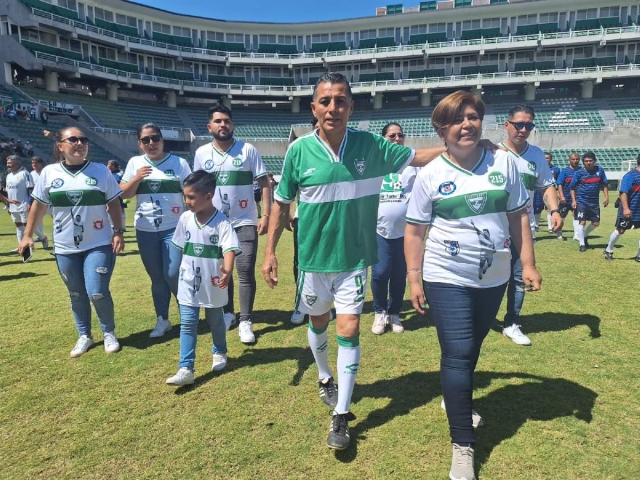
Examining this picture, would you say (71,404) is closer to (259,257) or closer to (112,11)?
(259,257)

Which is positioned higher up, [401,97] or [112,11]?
[112,11]

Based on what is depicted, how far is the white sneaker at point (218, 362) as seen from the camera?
155 inches

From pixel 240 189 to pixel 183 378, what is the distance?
2217mm

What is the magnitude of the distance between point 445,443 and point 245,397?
1654 mm

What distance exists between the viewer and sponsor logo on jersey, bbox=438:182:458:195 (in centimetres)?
262

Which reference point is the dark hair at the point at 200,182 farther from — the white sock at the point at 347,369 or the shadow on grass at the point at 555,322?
the shadow on grass at the point at 555,322

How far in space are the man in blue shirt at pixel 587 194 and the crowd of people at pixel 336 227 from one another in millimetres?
6346

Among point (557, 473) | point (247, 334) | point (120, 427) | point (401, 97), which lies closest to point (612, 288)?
point (557, 473)

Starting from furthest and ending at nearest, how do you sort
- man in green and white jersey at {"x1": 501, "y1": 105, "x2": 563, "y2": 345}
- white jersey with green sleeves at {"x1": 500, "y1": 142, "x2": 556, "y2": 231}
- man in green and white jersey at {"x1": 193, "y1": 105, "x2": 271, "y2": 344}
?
man in green and white jersey at {"x1": 193, "y1": 105, "x2": 271, "y2": 344}, white jersey with green sleeves at {"x1": 500, "y1": 142, "x2": 556, "y2": 231}, man in green and white jersey at {"x1": 501, "y1": 105, "x2": 563, "y2": 345}

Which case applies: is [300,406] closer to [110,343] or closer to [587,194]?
[110,343]

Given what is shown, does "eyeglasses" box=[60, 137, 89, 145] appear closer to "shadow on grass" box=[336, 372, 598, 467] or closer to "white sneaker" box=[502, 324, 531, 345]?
"shadow on grass" box=[336, 372, 598, 467]

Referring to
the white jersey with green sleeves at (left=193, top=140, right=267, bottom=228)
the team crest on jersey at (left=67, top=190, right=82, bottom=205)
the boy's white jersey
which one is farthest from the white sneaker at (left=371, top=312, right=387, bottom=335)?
the boy's white jersey

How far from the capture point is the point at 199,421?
10.2ft

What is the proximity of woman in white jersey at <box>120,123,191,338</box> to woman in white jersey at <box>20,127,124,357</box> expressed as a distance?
0.31 meters
